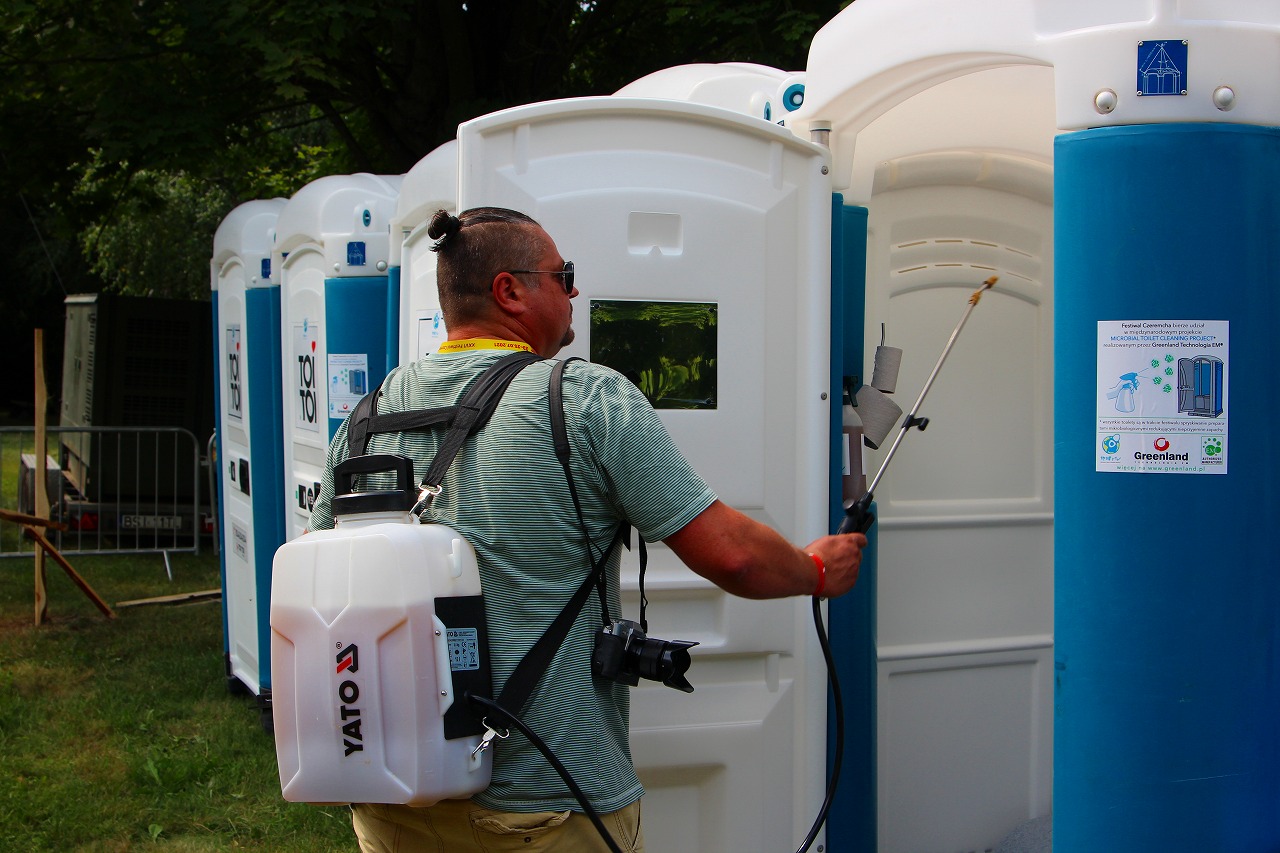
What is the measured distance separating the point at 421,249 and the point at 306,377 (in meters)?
1.91

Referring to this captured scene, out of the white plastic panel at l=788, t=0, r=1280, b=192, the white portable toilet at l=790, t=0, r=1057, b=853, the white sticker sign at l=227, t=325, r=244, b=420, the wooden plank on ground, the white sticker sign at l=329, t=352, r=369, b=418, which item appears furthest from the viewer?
the wooden plank on ground

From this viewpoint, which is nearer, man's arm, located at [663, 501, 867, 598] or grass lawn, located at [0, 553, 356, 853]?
man's arm, located at [663, 501, 867, 598]

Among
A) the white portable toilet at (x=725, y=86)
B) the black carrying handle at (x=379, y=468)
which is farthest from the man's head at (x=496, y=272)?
the white portable toilet at (x=725, y=86)

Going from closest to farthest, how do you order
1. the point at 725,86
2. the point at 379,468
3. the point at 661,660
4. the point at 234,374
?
the point at 379,468, the point at 661,660, the point at 725,86, the point at 234,374

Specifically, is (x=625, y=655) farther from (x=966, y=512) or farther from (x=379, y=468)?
(x=966, y=512)

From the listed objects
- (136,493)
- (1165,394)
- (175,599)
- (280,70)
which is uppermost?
(280,70)

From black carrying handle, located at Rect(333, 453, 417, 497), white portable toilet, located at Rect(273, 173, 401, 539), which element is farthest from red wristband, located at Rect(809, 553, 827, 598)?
white portable toilet, located at Rect(273, 173, 401, 539)

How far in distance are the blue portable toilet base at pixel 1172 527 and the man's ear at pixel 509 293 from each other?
1.15 m

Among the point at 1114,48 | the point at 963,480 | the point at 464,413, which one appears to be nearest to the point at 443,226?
the point at 464,413

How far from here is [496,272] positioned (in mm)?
2594

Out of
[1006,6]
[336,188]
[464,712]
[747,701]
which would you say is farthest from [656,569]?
[336,188]

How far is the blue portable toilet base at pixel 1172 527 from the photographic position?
9.08ft

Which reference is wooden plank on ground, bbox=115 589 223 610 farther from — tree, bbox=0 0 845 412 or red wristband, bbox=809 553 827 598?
red wristband, bbox=809 553 827 598

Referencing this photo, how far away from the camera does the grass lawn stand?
18.1ft
